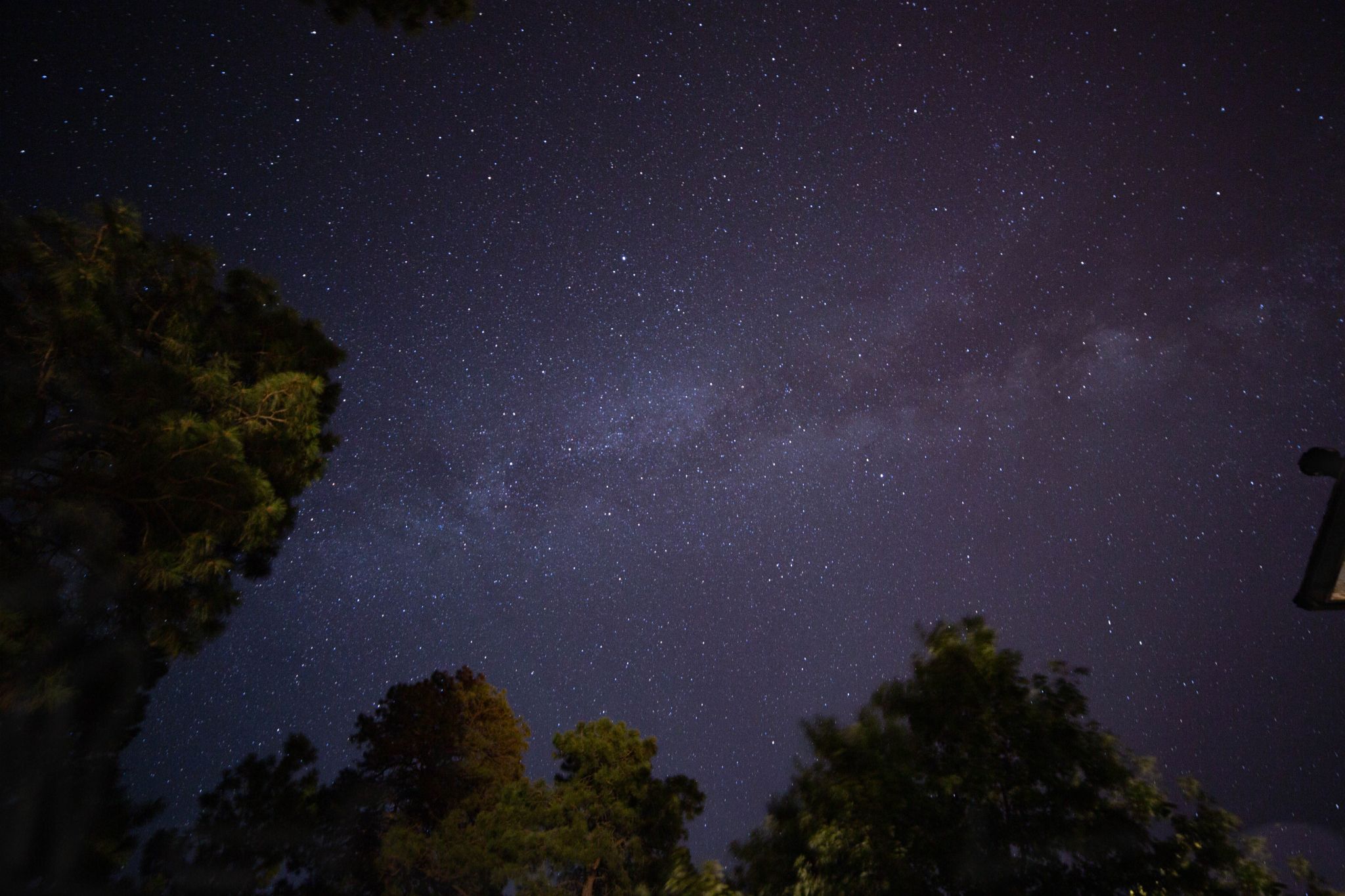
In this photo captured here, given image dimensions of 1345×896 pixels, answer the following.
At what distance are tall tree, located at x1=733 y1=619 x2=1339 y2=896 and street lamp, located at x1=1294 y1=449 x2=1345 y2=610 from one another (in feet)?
9.86

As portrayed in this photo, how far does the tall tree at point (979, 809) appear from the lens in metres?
5.22

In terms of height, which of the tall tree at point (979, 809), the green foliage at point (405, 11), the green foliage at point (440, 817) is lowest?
the tall tree at point (979, 809)

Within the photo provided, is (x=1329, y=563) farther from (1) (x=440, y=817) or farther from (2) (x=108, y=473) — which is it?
(1) (x=440, y=817)

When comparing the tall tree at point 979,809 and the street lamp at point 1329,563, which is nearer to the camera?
the street lamp at point 1329,563

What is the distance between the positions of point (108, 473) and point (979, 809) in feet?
28.8

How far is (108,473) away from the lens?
4.80 meters

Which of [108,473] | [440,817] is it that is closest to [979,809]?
[108,473]

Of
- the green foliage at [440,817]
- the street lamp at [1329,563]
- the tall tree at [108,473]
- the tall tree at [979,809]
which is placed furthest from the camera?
the green foliage at [440,817]

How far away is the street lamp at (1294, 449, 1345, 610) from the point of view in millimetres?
3396

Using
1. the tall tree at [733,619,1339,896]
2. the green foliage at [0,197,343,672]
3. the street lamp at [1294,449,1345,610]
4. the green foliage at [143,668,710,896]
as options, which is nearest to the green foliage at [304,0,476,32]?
the green foliage at [0,197,343,672]

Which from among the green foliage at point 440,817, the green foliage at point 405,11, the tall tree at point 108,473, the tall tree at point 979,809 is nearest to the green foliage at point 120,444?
the tall tree at point 108,473

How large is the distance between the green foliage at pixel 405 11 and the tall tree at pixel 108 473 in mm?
2732

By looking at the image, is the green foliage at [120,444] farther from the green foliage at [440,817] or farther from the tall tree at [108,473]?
the green foliage at [440,817]

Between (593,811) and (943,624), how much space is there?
34.3ft
